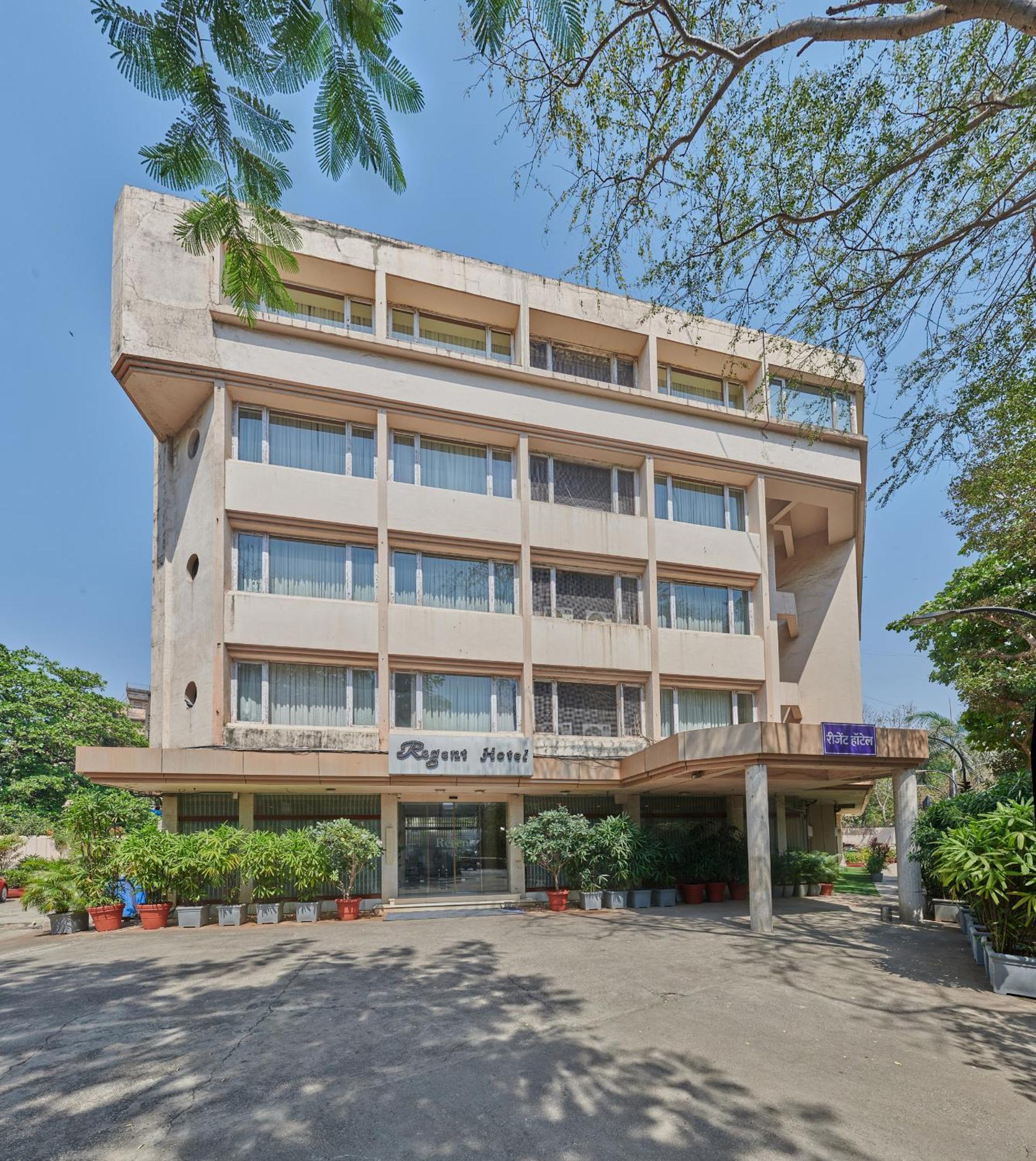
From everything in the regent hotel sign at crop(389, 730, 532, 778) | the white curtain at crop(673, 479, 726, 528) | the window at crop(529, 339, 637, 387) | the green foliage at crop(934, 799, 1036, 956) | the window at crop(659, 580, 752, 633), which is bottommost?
the green foliage at crop(934, 799, 1036, 956)

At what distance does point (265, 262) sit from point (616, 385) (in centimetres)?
1698

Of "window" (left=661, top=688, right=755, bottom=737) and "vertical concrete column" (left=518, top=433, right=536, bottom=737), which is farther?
"window" (left=661, top=688, right=755, bottom=737)

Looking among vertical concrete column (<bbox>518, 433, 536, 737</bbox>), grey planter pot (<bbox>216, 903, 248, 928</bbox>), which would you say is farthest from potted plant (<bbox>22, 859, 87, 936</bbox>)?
vertical concrete column (<bbox>518, 433, 536, 737</bbox>)

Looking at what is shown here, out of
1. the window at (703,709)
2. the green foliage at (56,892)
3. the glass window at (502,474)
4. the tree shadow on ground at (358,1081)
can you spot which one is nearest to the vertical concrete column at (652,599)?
the window at (703,709)

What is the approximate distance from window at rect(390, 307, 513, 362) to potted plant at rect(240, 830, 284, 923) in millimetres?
12688

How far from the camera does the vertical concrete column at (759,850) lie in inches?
560

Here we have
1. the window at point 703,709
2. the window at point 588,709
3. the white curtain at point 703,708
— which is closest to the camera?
the window at point 588,709

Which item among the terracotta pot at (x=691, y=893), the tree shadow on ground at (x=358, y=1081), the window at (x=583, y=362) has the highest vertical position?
the window at (x=583, y=362)

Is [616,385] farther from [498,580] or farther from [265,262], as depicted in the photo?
[265,262]

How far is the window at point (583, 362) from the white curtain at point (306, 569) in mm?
7978

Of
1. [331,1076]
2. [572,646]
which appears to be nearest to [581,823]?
[572,646]

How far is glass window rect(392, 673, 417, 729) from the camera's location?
18.6 meters

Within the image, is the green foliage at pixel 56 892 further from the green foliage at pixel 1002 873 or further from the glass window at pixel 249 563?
the green foliage at pixel 1002 873

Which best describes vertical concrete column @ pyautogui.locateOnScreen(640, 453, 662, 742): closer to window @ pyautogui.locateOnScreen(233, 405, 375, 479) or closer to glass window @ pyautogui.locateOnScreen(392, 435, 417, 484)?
glass window @ pyautogui.locateOnScreen(392, 435, 417, 484)
